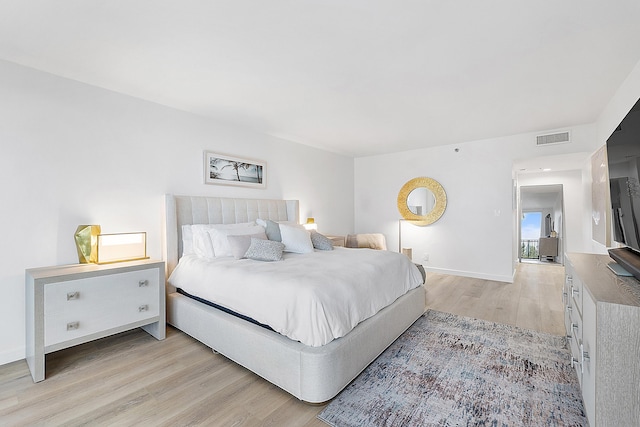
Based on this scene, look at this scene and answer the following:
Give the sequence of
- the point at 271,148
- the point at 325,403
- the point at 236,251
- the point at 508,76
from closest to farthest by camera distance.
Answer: the point at 325,403, the point at 508,76, the point at 236,251, the point at 271,148

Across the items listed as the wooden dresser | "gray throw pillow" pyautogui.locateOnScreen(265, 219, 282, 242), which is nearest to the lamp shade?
"gray throw pillow" pyautogui.locateOnScreen(265, 219, 282, 242)

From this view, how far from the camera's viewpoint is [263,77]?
2588mm

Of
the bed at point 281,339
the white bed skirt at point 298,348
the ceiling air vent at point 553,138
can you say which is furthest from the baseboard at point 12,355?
the ceiling air vent at point 553,138

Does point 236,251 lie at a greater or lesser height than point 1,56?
lesser

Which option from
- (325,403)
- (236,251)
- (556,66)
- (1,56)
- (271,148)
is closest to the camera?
(325,403)

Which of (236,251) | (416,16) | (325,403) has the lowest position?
A: (325,403)

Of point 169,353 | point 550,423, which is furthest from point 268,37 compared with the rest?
point 550,423

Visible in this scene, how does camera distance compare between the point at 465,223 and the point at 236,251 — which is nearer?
the point at 236,251

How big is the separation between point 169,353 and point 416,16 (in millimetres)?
3122

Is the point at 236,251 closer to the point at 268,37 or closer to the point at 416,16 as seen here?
the point at 268,37

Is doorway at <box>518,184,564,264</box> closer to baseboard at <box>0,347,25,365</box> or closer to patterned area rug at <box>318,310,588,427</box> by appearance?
patterned area rug at <box>318,310,588,427</box>

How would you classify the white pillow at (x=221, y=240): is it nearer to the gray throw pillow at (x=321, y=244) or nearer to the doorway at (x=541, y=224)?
the gray throw pillow at (x=321, y=244)

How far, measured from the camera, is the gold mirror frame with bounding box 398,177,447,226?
17.1 ft

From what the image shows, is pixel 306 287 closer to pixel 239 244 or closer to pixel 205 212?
pixel 239 244
